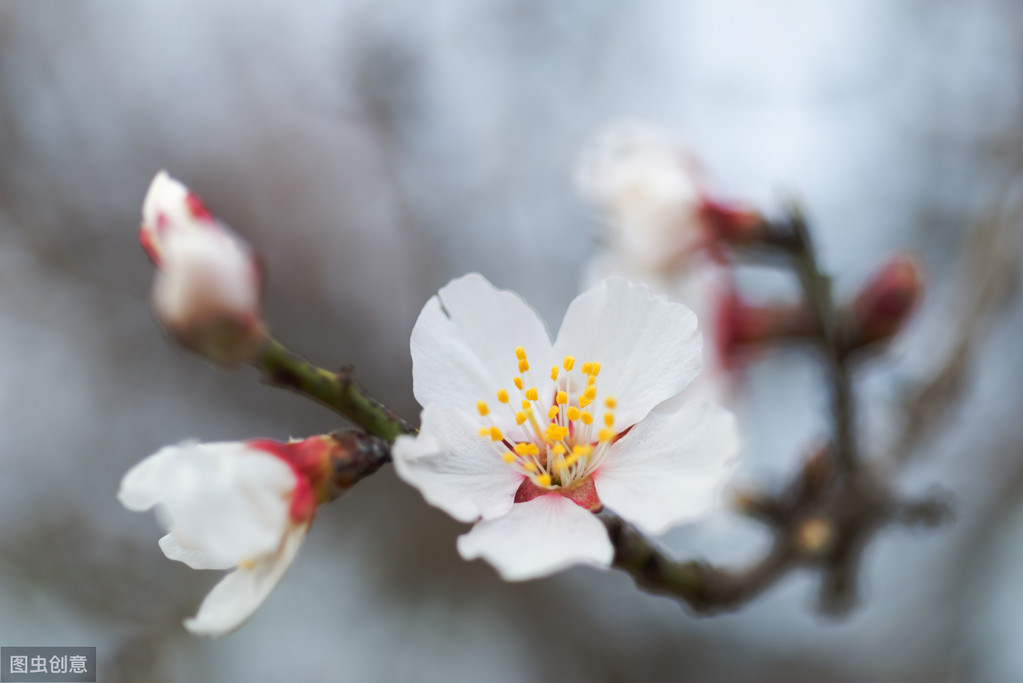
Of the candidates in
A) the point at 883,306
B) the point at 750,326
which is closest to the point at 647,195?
the point at 750,326

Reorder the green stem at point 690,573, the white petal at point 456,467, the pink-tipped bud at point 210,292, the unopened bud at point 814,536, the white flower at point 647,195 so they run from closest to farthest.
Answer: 1. the pink-tipped bud at point 210,292
2. the white petal at point 456,467
3. the green stem at point 690,573
4. the unopened bud at point 814,536
5. the white flower at point 647,195

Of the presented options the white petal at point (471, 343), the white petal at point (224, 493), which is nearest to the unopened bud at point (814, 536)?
the white petal at point (471, 343)

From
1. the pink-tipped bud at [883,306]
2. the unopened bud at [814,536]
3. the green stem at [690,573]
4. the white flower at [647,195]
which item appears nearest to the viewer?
the green stem at [690,573]

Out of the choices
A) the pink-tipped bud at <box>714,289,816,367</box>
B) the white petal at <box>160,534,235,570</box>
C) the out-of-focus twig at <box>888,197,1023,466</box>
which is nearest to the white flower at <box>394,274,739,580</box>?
the white petal at <box>160,534,235,570</box>

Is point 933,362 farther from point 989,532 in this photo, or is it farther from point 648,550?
point 648,550

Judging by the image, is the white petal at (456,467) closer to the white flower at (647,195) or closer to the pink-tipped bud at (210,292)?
the pink-tipped bud at (210,292)
